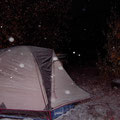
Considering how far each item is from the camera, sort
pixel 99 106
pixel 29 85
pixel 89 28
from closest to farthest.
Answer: pixel 29 85 < pixel 99 106 < pixel 89 28

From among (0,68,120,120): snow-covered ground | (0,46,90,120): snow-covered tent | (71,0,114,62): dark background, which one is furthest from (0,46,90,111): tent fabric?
(71,0,114,62): dark background

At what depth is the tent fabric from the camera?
167 inches

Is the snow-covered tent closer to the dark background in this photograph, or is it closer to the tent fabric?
the tent fabric

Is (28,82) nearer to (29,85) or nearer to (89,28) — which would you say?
(29,85)

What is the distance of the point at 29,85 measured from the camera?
432 cm

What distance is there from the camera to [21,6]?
26.6 feet

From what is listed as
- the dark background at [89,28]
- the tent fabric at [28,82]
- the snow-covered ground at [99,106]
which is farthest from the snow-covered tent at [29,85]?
the dark background at [89,28]

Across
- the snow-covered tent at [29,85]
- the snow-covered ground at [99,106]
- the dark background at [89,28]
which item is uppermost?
the dark background at [89,28]

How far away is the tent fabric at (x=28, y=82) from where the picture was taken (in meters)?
4.25

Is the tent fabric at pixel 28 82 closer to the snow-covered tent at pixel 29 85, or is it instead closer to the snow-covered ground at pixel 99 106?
the snow-covered tent at pixel 29 85

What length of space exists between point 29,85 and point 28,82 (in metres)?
0.07

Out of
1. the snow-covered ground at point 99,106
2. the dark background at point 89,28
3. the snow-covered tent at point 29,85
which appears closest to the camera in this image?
the snow-covered tent at point 29,85

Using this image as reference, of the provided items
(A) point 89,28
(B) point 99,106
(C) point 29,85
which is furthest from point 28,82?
(A) point 89,28

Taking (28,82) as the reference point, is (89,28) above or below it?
above
